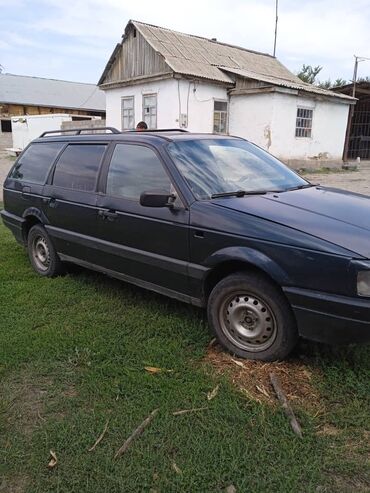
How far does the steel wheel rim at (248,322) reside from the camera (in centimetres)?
318

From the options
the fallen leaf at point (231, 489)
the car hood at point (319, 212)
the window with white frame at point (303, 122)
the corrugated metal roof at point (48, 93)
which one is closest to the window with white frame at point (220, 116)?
the window with white frame at point (303, 122)

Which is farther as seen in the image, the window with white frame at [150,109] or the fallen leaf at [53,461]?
the window with white frame at [150,109]

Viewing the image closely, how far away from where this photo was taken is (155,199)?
349 centimetres

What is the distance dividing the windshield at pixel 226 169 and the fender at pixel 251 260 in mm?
529

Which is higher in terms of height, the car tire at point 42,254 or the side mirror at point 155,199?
the side mirror at point 155,199

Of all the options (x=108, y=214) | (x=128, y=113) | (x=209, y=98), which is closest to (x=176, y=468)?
(x=108, y=214)

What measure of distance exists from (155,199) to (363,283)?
5.39 ft

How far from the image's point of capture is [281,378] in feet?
10.0

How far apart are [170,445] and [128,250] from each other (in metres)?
1.94

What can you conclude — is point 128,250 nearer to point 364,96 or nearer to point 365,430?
point 365,430

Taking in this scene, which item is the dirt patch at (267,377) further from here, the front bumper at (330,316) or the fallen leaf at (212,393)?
the front bumper at (330,316)

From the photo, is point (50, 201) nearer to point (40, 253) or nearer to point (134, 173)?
point (40, 253)

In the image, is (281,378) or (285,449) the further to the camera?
(281,378)

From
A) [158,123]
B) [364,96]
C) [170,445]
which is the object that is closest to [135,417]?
[170,445]
